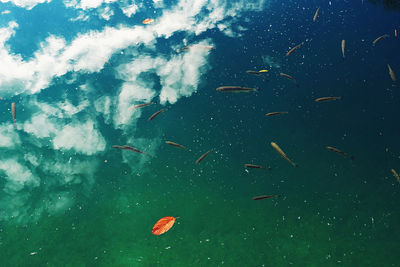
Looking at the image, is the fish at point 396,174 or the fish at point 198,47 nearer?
the fish at point 396,174

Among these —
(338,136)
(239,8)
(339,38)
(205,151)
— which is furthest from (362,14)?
(205,151)

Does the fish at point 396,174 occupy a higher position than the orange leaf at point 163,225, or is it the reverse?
the orange leaf at point 163,225

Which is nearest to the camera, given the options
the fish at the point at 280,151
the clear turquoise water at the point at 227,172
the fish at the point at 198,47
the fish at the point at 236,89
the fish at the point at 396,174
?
the clear turquoise water at the point at 227,172

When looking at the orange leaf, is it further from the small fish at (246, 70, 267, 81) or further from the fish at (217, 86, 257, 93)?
the small fish at (246, 70, 267, 81)

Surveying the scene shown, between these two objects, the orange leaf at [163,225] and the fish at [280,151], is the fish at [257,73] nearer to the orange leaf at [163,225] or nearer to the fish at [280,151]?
the fish at [280,151]

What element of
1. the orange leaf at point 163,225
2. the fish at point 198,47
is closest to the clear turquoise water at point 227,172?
the orange leaf at point 163,225

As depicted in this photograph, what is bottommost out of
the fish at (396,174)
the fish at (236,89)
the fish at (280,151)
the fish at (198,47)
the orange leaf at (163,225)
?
the fish at (396,174)

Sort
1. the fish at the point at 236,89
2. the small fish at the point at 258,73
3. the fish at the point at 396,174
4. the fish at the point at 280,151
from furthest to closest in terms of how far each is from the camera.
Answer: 1. the small fish at the point at 258,73
2. the fish at the point at 236,89
3. the fish at the point at 280,151
4. the fish at the point at 396,174
